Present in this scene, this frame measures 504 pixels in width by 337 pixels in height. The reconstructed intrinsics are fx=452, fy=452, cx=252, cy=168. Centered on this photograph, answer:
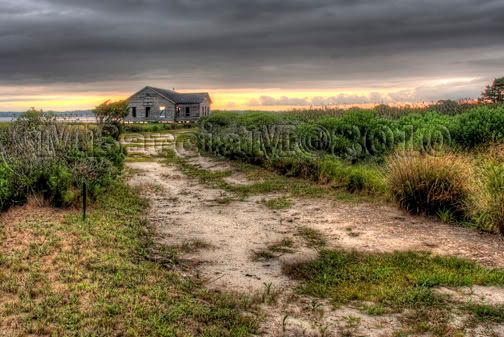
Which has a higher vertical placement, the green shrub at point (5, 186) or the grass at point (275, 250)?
the green shrub at point (5, 186)

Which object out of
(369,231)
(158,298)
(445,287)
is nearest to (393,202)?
(369,231)

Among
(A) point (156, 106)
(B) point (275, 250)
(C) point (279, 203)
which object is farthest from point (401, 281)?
(A) point (156, 106)

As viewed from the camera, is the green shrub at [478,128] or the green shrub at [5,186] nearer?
the green shrub at [5,186]

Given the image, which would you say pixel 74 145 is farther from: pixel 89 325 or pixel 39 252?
pixel 89 325

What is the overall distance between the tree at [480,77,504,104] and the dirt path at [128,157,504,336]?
100 feet

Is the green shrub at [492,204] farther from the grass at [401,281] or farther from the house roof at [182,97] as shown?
the house roof at [182,97]

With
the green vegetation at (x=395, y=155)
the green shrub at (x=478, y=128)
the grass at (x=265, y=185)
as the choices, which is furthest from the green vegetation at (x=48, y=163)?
the green shrub at (x=478, y=128)

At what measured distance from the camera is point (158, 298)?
543cm

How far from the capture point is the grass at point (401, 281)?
5301 millimetres

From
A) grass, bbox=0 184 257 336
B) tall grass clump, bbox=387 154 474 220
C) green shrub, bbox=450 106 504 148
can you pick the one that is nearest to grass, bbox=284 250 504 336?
grass, bbox=0 184 257 336

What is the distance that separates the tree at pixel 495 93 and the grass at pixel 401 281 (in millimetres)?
33008

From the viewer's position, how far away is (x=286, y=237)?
858cm

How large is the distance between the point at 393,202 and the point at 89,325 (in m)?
7.76

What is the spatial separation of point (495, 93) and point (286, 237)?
113 ft
